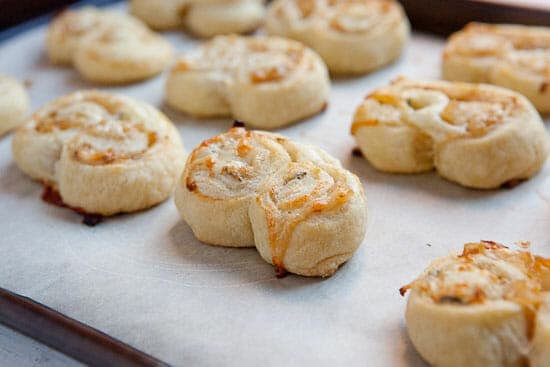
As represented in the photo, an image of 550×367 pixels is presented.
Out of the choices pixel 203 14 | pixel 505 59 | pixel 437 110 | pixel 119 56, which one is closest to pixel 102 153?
pixel 119 56

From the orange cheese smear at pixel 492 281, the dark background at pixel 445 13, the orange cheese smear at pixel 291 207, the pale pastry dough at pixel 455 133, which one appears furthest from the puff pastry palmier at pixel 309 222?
the dark background at pixel 445 13

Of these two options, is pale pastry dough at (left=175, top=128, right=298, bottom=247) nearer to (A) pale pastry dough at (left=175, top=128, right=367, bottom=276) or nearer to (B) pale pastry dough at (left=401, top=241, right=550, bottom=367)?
(A) pale pastry dough at (left=175, top=128, right=367, bottom=276)

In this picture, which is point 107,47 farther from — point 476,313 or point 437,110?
point 476,313

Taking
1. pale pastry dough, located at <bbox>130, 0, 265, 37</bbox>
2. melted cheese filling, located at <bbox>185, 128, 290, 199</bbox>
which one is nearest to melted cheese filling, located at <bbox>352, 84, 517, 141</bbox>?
melted cheese filling, located at <bbox>185, 128, 290, 199</bbox>

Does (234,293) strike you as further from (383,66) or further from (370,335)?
(383,66)

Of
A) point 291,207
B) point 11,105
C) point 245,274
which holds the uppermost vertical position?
point 291,207

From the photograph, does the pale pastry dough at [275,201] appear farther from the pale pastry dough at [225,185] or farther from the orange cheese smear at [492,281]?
the orange cheese smear at [492,281]

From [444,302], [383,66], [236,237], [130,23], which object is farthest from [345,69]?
[444,302]
